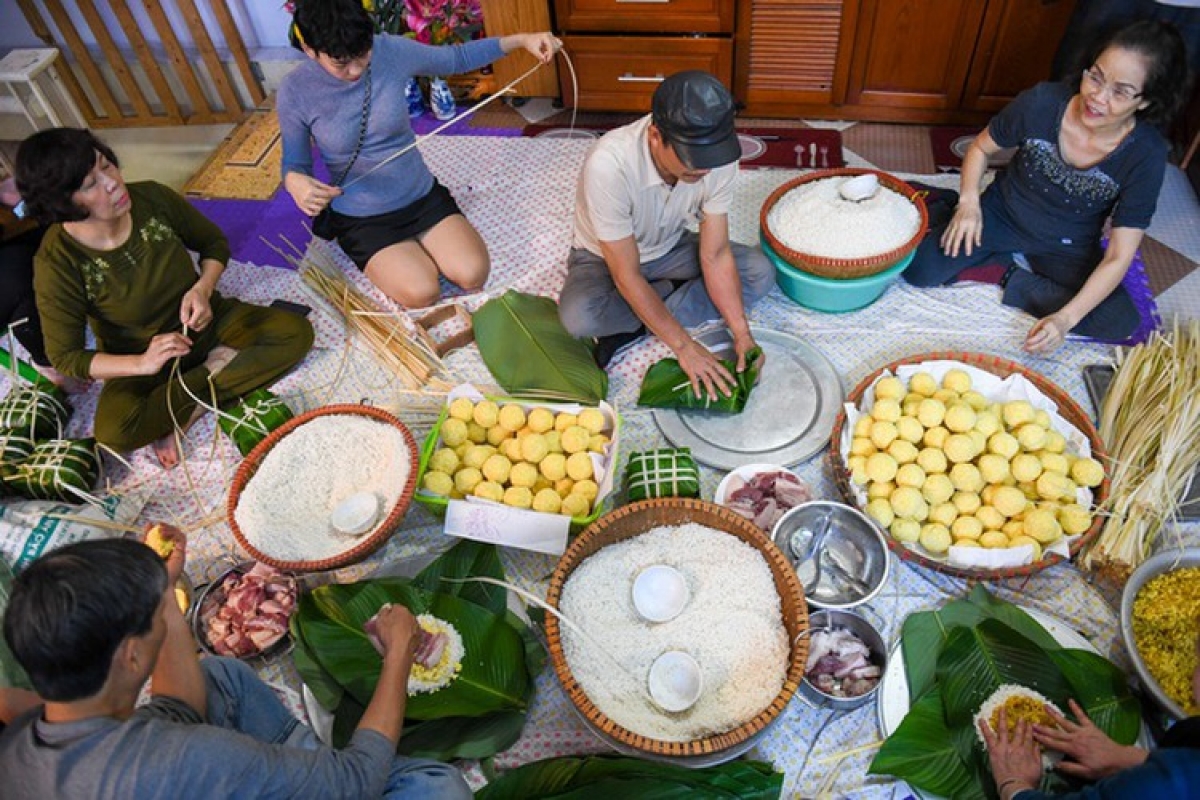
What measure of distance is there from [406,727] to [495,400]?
0.88 meters

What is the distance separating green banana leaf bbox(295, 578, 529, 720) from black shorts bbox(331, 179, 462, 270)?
4.46ft

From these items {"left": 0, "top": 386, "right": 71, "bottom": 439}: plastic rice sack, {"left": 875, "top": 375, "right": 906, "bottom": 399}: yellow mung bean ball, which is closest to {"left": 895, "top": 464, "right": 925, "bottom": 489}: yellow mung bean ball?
{"left": 875, "top": 375, "right": 906, "bottom": 399}: yellow mung bean ball

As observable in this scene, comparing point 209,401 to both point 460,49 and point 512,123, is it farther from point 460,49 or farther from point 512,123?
point 512,123

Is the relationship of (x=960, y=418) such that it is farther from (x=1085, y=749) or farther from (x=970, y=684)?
(x=1085, y=749)

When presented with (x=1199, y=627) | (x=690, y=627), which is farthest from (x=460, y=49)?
(x=1199, y=627)

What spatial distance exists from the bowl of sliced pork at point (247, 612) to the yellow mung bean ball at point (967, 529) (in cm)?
166

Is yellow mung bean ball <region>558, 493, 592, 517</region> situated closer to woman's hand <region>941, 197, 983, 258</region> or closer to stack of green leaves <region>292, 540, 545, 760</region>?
stack of green leaves <region>292, 540, 545, 760</region>

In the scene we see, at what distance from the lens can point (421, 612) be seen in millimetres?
1809

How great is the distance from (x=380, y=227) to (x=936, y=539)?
2.09 m

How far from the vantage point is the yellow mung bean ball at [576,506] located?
1.93 meters

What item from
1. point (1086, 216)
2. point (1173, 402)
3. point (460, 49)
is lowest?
point (1173, 402)

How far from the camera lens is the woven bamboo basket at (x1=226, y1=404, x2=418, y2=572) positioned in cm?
185

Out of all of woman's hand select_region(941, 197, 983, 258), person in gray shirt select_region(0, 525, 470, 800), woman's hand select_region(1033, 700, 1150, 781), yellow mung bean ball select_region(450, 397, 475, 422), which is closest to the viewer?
person in gray shirt select_region(0, 525, 470, 800)

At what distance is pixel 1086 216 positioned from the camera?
235cm
